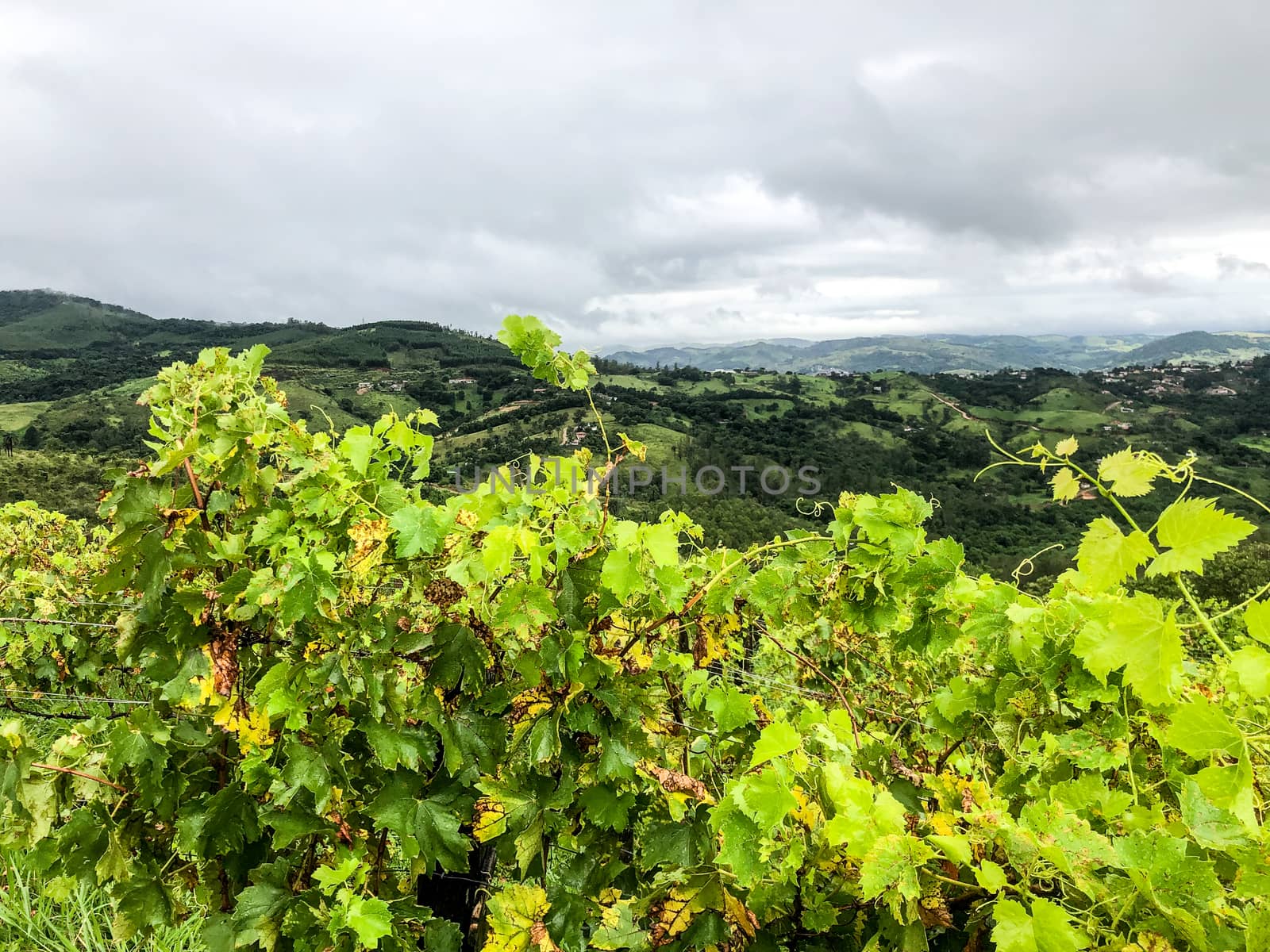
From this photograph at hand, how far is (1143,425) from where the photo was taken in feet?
331

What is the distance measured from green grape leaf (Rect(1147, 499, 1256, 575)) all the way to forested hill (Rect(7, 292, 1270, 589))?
5388 cm

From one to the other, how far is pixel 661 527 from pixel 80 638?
635 cm

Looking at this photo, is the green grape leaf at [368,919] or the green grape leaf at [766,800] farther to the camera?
the green grape leaf at [368,919]

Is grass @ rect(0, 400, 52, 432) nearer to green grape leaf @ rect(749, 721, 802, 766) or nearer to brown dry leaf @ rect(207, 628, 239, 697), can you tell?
brown dry leaf @ rect(207, 628, 239, 697)

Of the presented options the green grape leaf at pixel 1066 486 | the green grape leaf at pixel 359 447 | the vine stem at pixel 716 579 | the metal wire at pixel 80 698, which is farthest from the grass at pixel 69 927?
the green grape leaf at pixel 1066 486

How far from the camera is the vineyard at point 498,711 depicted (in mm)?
1809

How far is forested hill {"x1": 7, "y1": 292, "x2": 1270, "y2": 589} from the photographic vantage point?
225 feet

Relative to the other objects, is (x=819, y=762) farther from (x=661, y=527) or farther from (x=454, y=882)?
(x=454, y=882)

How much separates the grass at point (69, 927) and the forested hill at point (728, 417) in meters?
50.8

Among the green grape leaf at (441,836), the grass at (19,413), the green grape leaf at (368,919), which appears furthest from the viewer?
the grass at (19,413)

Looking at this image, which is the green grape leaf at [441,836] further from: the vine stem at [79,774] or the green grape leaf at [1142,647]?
the green grape leaf at [1142,647]

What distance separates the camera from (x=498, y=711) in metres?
2.13

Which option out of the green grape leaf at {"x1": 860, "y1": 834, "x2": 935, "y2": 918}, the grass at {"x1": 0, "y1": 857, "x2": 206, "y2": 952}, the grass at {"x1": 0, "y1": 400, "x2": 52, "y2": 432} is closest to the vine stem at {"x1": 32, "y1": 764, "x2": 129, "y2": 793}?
the grass at {"x1": 0, "y1": 857, "x2": 206, "y2": 952}

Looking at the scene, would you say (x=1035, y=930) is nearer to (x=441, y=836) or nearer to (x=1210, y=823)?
(x=1210, y=823)
